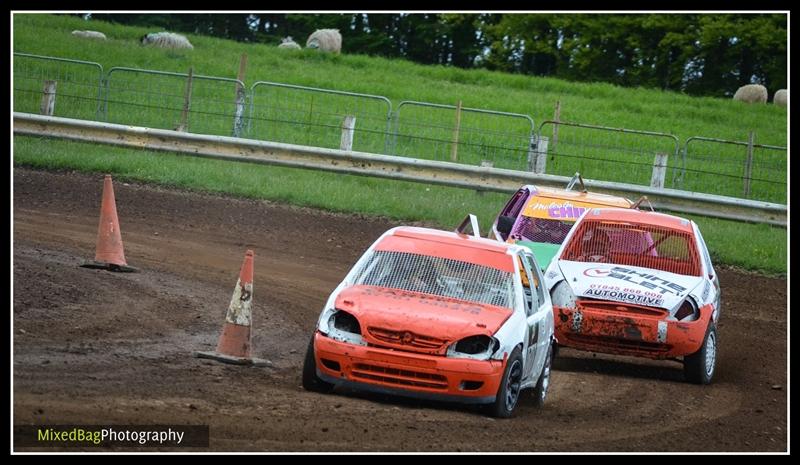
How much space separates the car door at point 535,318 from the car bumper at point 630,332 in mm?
1153

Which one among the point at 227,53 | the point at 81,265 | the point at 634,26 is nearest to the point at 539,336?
the point at 81,265

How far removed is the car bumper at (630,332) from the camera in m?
12.4

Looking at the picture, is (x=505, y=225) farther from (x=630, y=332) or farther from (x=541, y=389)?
(x=541, y=389)

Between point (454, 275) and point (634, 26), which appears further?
point (634, 26)

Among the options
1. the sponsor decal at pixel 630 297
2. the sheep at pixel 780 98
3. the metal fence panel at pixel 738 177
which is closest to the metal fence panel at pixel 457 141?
the metal fence panel at pixel 738 177

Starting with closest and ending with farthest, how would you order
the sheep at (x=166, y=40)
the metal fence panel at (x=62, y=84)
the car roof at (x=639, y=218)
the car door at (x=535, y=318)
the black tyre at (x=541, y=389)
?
the car door at (x=535, y=318)
the black tyre at (x=541, y=389)
the car roof at (x=639, y=218)
the metal fence panel at (x=62, y=84)
the sheep at (x=166, y=40)

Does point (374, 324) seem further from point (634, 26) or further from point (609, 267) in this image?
point (634, 26)

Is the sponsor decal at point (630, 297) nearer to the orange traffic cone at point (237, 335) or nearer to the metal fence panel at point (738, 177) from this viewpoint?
the orange traffic cone at point (237, 335)

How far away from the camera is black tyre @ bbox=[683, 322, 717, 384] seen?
489 inches

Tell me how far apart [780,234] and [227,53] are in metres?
24.3

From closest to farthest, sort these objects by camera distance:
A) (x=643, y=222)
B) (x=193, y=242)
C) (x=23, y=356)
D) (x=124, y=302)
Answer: (x=23, y=356)
(x=124, y=302)
(x=643, y=222)
(x=193, y=242)

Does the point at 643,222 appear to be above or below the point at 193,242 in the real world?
above

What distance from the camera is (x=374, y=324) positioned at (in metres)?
9.75

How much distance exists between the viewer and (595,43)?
52062 mm
